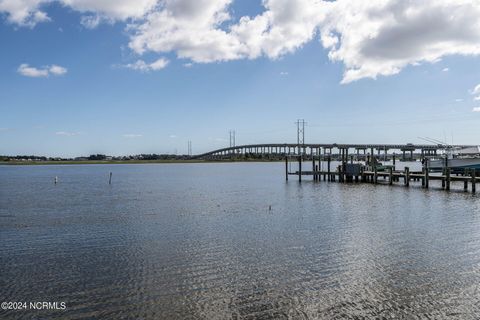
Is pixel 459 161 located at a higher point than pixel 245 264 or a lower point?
higher

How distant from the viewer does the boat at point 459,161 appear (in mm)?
64688

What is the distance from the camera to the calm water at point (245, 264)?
1224 cm

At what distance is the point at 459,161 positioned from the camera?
6700 cm

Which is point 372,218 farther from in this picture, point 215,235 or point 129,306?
point 129,306

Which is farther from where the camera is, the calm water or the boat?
the boat

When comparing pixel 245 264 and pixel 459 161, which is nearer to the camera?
pixel 245 264

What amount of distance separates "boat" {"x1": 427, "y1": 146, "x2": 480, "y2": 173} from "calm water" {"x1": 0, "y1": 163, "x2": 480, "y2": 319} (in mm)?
38882

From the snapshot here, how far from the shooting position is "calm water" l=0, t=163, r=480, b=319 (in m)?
12.2

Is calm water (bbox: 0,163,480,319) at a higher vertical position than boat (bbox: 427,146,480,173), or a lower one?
lower

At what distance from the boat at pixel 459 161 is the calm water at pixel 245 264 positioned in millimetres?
38882

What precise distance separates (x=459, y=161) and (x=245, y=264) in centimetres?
6263

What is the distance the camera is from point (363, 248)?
1955 centimetres

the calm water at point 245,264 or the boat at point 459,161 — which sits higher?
the boat at point 459,161

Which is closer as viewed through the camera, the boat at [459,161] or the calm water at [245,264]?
the calm water at [245,264]
